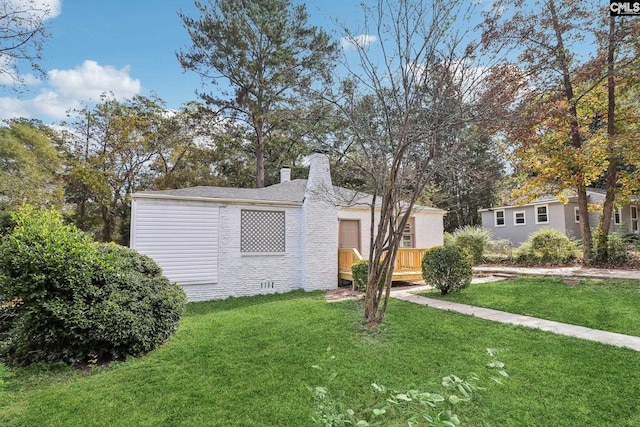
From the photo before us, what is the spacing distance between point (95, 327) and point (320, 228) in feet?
21.7

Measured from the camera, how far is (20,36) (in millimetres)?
6891

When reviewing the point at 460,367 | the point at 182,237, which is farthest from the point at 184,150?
the point at 460,367

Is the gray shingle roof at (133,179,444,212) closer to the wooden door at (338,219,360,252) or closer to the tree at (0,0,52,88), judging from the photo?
the wooden door at (338,219,360,252)

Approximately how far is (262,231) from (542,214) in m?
16.7

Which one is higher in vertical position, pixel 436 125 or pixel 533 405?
pixel 436 125

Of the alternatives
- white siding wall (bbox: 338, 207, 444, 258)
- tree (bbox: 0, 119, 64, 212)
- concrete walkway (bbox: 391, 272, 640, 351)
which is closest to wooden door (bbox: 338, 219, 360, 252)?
white siding wall (bbox: 338, 207, 444, 258)

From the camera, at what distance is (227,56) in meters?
17.5

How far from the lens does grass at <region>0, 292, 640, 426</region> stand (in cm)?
303

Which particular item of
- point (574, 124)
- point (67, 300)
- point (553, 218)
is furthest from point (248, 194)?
point (553, 218)

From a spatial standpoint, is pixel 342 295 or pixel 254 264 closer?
pixel 342 295

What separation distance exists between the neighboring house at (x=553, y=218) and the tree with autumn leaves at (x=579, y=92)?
569 centimetres

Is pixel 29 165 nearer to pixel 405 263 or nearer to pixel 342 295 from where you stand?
pixel 342 295

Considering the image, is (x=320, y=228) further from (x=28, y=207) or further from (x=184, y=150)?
(x=184, y=150)

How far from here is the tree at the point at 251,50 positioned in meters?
16.8
